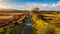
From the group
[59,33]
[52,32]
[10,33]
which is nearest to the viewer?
[59,33]

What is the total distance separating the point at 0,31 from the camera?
10.5 metres

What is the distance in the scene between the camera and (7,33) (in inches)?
428

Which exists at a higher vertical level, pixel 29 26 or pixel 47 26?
pixel 47 26

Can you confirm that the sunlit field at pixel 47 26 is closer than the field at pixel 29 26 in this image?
Yes

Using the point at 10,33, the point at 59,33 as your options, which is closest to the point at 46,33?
the point at 59,33

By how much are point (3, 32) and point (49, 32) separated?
2481 mm

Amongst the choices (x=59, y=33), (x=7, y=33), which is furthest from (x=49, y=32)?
(x=7, y=33)

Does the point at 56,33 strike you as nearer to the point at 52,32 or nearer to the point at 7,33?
the point at 52,32

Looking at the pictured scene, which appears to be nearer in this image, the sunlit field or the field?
the sunlit field

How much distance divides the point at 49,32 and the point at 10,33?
231 cm

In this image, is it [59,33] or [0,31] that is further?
[0,31]

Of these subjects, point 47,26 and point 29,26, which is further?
point 29,26

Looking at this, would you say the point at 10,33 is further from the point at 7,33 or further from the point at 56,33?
the point at 56,33

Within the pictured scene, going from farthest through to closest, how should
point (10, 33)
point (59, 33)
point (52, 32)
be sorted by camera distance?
point (10, 33) < point (52, 32) < point (59, 33)
